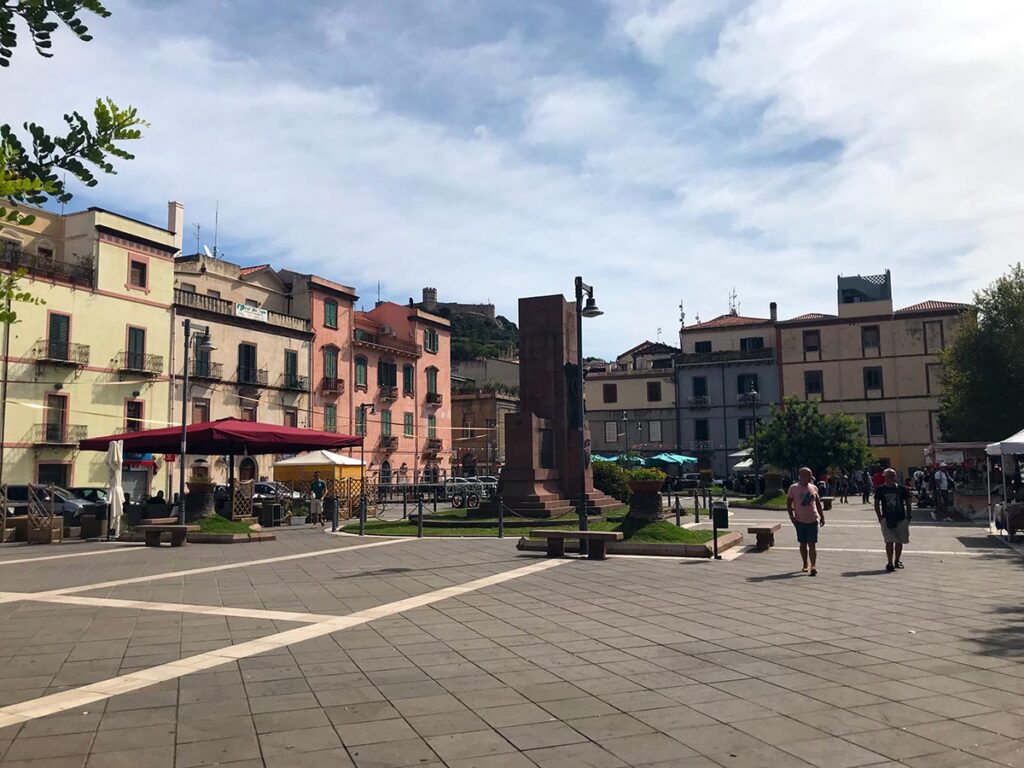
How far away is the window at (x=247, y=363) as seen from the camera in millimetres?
39031

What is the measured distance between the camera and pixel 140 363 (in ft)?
114

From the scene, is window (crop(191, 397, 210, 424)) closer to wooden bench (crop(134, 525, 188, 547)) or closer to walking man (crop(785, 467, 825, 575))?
wooden bench (crop(134, 525, 188, 547))

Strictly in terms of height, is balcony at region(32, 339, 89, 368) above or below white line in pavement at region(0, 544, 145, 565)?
above

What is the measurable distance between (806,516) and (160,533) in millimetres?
12833

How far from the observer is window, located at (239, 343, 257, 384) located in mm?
39031

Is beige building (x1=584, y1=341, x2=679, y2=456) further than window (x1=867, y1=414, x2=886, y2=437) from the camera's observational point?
Yes

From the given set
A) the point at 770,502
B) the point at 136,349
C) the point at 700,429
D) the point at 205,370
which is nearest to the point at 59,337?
the point at 136,349

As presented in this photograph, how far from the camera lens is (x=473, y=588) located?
10.3 meters

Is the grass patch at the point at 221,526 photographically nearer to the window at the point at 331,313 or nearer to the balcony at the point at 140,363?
the balcony at the point at 140,363

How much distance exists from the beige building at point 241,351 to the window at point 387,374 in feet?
19.2

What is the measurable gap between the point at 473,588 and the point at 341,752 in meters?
5.97

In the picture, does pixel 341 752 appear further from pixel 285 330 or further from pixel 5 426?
pixel 285 330

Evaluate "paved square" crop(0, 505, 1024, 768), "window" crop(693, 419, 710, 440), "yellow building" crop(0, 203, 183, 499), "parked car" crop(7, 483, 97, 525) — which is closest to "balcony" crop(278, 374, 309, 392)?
→ "yellow building" crop(0, 203, 183, 499)

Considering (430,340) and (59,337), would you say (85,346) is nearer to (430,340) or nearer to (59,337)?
(59,337)
